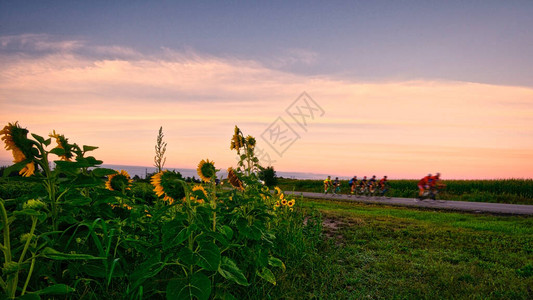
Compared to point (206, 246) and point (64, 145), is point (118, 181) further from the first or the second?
point (206, 246)

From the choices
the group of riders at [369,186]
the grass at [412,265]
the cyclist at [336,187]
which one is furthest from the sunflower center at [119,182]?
the cyclist at [336,187]

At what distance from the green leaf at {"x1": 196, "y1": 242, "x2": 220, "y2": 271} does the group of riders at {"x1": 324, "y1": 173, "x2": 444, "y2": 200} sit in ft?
66.5

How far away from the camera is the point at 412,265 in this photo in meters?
4.87

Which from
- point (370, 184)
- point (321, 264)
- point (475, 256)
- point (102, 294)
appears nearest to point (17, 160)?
point (102, 294)

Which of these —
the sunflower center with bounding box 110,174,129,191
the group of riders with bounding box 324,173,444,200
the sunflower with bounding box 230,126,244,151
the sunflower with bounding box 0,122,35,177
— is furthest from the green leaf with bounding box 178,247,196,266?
the group of riders with bounding box 324,173,444,200

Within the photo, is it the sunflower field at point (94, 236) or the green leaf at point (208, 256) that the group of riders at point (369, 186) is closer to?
the sunflower field at point (94, 236)

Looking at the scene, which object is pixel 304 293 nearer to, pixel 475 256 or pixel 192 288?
pixel 192 288

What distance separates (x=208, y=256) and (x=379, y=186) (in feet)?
78.1

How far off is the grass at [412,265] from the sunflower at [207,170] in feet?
4.62

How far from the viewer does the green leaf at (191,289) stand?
6.39 feet

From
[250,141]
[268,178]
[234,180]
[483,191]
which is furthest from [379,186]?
[234,180]

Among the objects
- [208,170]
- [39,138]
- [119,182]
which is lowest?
[119,182]

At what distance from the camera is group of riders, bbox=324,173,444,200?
20.1m

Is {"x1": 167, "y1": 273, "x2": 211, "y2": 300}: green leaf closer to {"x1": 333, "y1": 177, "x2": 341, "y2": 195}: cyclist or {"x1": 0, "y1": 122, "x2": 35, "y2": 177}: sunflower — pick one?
{"x1": 0, "y1": 122, "x2": 35, "y2": 177}: sunflower
